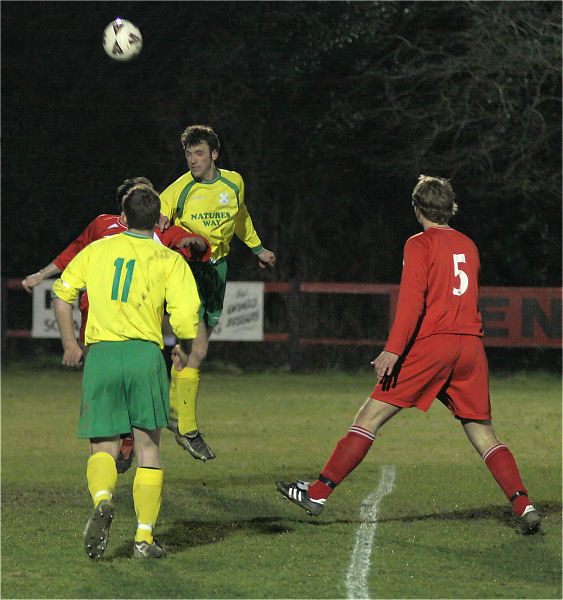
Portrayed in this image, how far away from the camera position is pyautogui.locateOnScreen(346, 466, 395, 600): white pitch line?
5999mm

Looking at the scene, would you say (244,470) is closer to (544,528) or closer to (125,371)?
(544,528)

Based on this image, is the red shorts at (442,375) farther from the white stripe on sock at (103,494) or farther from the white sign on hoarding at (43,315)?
the white sign on hoarding at (43,315)

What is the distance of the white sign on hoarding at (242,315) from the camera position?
19938 mm

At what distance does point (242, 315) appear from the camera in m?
20.1

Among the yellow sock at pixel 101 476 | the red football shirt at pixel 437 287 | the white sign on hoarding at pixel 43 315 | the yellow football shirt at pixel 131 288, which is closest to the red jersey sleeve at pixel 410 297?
the red football shirt at pixel 437 287

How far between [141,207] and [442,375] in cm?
215

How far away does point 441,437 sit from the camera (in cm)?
1277

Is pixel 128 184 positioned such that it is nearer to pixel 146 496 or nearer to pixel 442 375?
pixel 146 496

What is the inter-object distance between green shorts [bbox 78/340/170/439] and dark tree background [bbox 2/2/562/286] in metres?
16.1

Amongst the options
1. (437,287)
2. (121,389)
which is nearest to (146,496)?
(121,389)

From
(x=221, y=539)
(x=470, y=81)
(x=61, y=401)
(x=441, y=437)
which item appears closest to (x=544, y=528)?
(x=221, y=539)

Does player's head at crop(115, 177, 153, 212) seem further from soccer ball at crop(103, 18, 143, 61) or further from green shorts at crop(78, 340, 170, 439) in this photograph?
soccer ball at crop(103, 18, 143, 61)

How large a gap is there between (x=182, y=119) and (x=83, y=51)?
96.8 inches

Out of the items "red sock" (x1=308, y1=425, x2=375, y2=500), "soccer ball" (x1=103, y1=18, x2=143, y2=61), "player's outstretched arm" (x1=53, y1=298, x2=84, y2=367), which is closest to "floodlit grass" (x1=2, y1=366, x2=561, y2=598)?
"red sock" (x1=308, y1=425, x2=375, y2=500)
